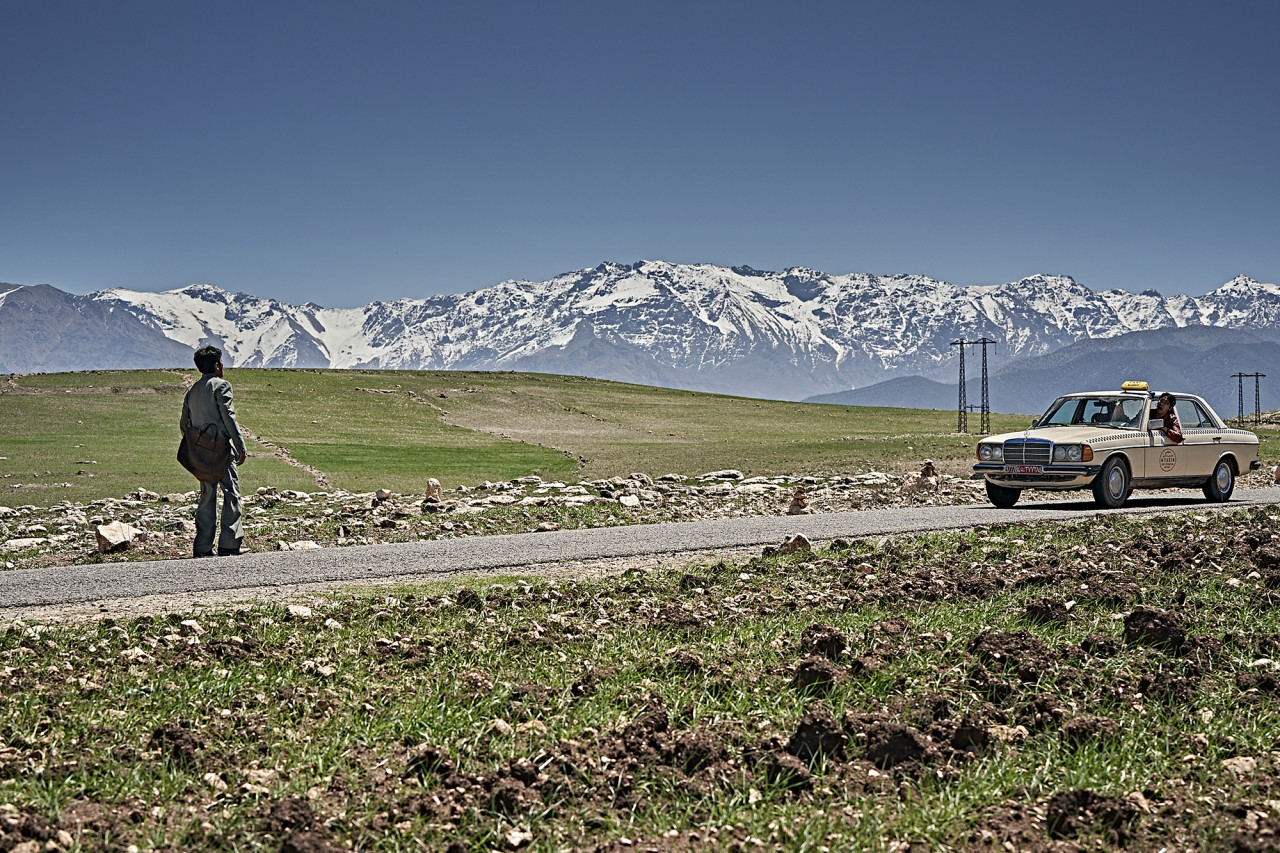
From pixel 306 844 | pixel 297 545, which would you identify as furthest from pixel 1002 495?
pixel 306 844

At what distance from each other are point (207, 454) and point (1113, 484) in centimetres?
1577

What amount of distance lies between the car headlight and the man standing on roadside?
562 inches

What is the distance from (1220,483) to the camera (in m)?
20.7

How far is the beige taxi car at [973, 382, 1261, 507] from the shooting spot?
62.3 feet

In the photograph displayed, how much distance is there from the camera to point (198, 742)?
470 centimetres

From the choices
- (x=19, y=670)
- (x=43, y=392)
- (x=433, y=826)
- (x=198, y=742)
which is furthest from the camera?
(x=43, y=392)

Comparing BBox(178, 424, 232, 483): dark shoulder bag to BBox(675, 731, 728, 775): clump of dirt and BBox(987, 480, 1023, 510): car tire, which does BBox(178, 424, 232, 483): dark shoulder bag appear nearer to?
BBox(675, 731, 728, 775): clump of dirt

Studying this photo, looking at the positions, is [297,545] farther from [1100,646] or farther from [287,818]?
[1100,646]

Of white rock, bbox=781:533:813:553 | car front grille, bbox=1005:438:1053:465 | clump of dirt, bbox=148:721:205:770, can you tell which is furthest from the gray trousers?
car front grille, bbox=1005:438:1053:465

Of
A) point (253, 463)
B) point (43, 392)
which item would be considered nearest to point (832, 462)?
point (253, 463)

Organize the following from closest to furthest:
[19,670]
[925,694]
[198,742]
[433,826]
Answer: [433,826] → [198,742] → [925,694] → [19,670]

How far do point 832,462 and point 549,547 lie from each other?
67.4ft

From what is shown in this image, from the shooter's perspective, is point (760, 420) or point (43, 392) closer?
point (43, 392)

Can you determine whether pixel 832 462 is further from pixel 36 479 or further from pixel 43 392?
pixel 43 392
